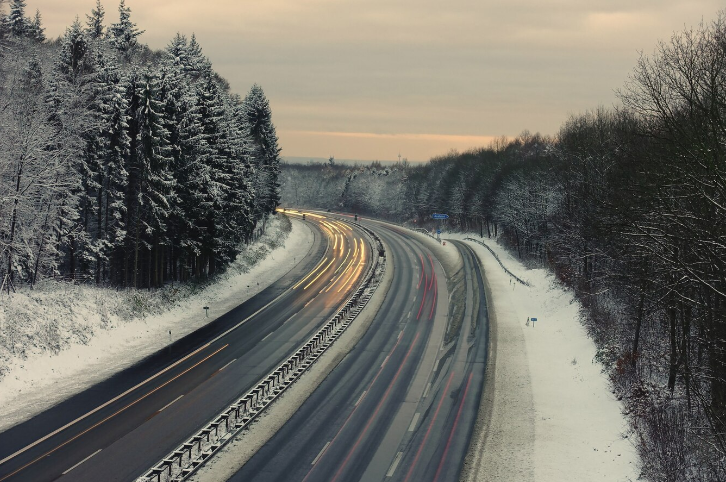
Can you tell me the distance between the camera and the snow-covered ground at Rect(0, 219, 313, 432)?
2923 centimetres

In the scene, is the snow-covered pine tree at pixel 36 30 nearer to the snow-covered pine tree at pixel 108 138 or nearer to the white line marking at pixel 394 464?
the snow-covered pine tree at pixel 108 138

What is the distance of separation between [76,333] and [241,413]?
13885 millimetres

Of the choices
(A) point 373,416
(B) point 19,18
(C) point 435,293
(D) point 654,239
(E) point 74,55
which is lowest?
(A) point 373,416

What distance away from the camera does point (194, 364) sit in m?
33.8

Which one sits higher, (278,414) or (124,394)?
(278,414)

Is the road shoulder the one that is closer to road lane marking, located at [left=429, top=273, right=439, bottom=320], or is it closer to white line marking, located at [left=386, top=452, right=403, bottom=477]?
white line marking, located at [left=386, top=452, right=403, bottom=477]

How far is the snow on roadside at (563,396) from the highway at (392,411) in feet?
5.36

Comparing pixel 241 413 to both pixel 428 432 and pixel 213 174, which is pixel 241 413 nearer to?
pixel 428 432

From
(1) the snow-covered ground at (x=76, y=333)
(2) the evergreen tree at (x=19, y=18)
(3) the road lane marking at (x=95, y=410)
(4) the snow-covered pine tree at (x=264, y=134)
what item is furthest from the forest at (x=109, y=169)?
(2) the evergreen tree at (x=19, y=18)

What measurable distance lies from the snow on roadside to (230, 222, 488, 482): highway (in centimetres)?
163

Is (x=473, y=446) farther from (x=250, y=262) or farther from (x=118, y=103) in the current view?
(x=250, y=262)

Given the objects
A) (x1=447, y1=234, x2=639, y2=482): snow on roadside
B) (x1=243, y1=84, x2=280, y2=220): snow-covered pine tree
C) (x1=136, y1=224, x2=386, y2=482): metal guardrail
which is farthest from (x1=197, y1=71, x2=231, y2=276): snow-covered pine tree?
(x1=243, y1=84, x2=280, y2=220): snow-covered pine tree

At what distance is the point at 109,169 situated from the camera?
44.2 metres

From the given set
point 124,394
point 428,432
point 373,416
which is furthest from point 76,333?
point 428,432
